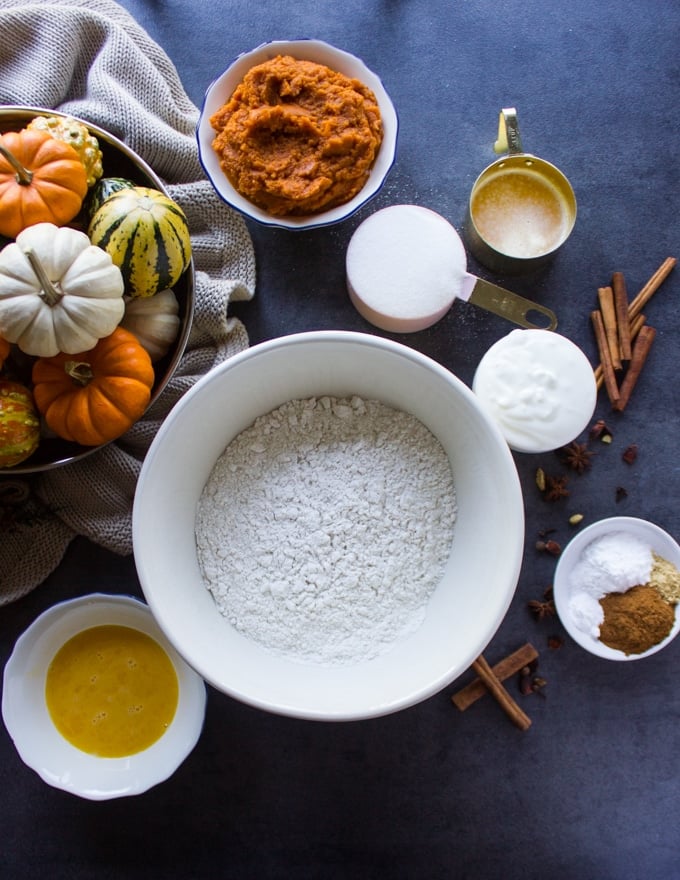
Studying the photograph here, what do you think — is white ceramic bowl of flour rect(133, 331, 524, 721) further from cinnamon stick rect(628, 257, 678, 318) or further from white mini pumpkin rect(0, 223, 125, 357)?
cinnamon stick rect(628, 257, 678, 318)

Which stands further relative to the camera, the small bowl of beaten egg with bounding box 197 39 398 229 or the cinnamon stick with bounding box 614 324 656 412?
the cinnamon stick with bounding box 614 324 656 412

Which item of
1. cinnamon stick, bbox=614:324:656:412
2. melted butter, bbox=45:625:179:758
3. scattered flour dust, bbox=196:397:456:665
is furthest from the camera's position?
cinnamon stick, bbox=614:324:656:412

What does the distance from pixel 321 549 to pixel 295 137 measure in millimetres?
638

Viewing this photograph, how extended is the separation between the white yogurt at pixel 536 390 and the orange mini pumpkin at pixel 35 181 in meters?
0.67

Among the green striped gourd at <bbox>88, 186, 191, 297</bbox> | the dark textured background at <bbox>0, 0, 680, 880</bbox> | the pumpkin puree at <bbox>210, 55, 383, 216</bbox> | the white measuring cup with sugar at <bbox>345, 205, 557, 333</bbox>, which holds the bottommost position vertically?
the dark textured background at <bbox>0, 0, 680, 880</bbox>

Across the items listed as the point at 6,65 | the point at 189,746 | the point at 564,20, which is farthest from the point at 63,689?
the point at 564,20

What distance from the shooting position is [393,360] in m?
1.02

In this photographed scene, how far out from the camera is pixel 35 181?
96cm

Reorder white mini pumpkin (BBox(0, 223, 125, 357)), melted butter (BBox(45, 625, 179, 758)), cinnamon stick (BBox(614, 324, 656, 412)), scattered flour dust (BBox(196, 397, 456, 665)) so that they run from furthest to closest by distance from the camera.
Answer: cinnamon stick (BBox(614, 324, 656, 412)), melted butter (BBox(45, 625, 179, 758)), scattered flour dust (BBox(196, 397, 456, 665)), white mini pumpkin (BBox(0, 223, 125, 357))

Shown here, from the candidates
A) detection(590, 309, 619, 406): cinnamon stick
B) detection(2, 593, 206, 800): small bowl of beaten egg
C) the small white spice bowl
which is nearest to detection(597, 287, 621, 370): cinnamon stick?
detection(590, 309, 619, 406): cinnamon stick

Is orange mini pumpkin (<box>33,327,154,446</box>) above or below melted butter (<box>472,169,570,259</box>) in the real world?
below

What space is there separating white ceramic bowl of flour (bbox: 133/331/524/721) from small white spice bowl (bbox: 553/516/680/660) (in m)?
0.26

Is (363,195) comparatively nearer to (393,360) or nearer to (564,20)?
(393,360)

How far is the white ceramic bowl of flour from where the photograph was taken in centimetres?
95
